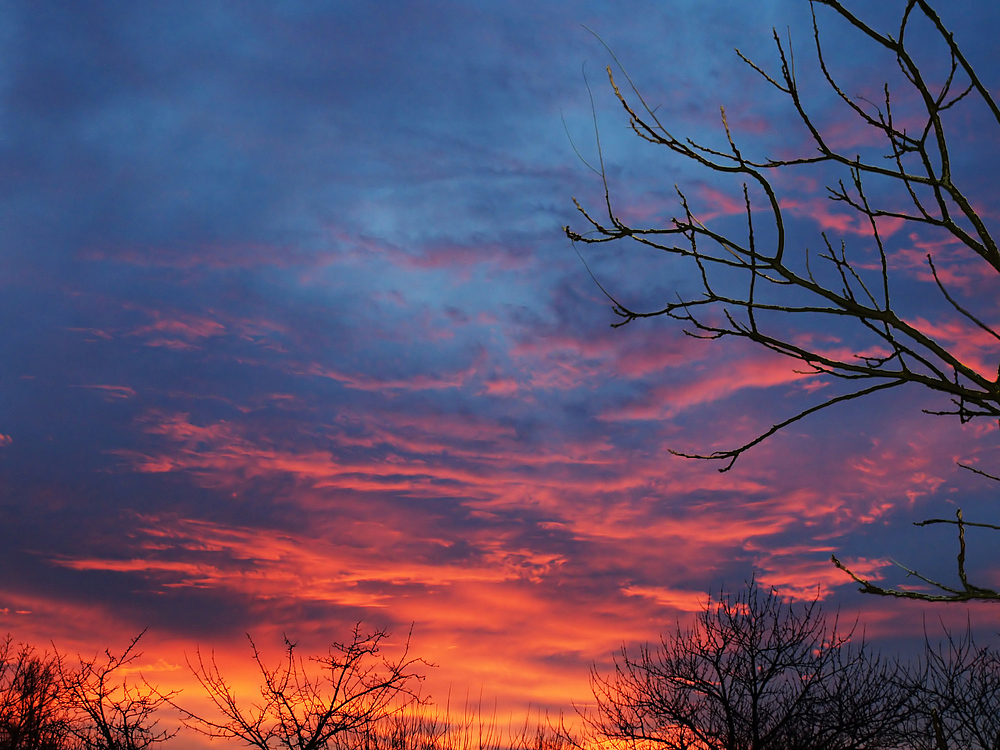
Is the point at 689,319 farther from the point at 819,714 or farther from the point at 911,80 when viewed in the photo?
the point at 819,714

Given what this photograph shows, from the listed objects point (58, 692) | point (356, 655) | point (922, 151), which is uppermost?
point (922, 151)

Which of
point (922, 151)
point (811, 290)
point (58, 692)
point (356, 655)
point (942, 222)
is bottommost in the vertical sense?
point (58, 692)

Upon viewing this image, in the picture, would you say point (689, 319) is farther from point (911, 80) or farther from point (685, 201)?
point (911, 80)

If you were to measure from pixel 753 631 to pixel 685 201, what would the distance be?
21320 millimetres

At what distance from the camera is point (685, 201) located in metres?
4.70

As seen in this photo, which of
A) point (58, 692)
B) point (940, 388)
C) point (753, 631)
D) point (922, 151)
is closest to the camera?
point (940, 388)

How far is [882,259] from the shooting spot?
4.33 meters

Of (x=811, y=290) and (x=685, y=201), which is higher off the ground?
(x=685, y=201)

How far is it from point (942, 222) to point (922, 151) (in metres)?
0.45

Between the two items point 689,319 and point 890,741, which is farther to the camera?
point 890,741

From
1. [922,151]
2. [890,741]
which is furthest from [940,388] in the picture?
[890,741]

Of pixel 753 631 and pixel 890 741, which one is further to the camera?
pixel 753 631

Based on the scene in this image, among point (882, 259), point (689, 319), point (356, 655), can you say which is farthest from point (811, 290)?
point (356, 655)

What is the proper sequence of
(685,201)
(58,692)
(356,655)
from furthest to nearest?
(58,692) < (356,655) < (685,201)
